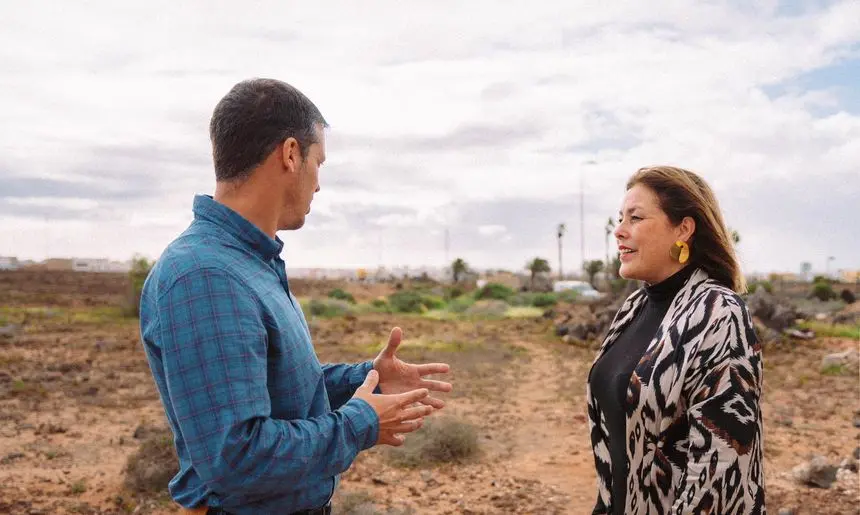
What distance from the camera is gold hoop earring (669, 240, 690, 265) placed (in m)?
2.75

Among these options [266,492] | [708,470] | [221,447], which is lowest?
[708,470]

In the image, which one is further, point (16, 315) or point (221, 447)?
point (16, 315)

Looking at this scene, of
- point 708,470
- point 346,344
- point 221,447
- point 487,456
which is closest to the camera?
point 221,447

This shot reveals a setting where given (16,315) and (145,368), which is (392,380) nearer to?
(145,368)

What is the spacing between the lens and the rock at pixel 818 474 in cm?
682

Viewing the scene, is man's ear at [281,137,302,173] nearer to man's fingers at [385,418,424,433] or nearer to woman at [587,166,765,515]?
man's fingers at [385,418,424,433]

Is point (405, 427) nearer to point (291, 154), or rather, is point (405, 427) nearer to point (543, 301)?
point (291, 154)

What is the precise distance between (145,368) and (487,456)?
32.3ft

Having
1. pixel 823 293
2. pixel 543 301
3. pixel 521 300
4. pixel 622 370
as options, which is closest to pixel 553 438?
pixel 622 370

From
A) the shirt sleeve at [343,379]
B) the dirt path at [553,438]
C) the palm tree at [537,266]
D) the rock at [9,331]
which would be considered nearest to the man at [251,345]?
the shirt sleeve at [343,379]

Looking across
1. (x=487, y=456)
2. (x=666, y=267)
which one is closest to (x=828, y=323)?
(x=487, y=456)

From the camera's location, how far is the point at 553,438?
9.16 meters

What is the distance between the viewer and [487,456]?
8.24m

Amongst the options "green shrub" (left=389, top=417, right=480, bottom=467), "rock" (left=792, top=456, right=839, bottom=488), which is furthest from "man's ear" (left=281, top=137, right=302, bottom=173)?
"rock" (left=792, top=456, right=839, bottom=488)
